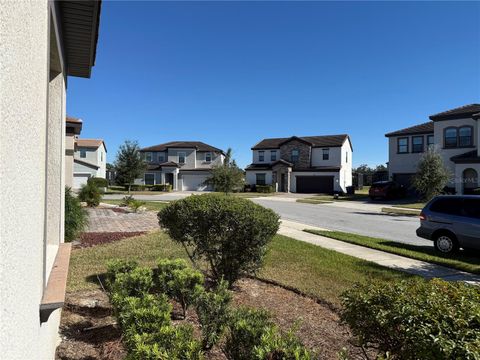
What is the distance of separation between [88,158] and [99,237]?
44.4 meters

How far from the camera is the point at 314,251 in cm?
995

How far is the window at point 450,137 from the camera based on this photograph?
32594 mm

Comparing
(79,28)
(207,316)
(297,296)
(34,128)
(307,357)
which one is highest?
(79,28)

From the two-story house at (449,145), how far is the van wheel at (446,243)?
1842 cm

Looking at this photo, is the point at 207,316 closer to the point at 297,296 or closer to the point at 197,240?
the point at 197,240

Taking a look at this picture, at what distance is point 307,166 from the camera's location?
4916cm

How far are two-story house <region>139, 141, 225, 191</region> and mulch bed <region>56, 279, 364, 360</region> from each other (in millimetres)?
47722

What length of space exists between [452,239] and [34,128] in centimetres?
1152

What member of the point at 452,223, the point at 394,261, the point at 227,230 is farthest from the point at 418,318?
the point at 452,223

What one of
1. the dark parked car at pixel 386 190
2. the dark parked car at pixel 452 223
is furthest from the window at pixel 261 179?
the dark parked car at pixel 452 223

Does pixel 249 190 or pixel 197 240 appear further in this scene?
pixel 249 190

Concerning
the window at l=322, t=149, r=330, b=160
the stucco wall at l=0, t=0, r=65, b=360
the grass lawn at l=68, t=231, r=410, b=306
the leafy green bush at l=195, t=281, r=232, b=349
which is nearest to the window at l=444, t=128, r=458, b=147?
the window at l=322, t=149, r=330, b=160

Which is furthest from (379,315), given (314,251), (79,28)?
(314,251)

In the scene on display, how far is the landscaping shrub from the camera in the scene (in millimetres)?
5672
